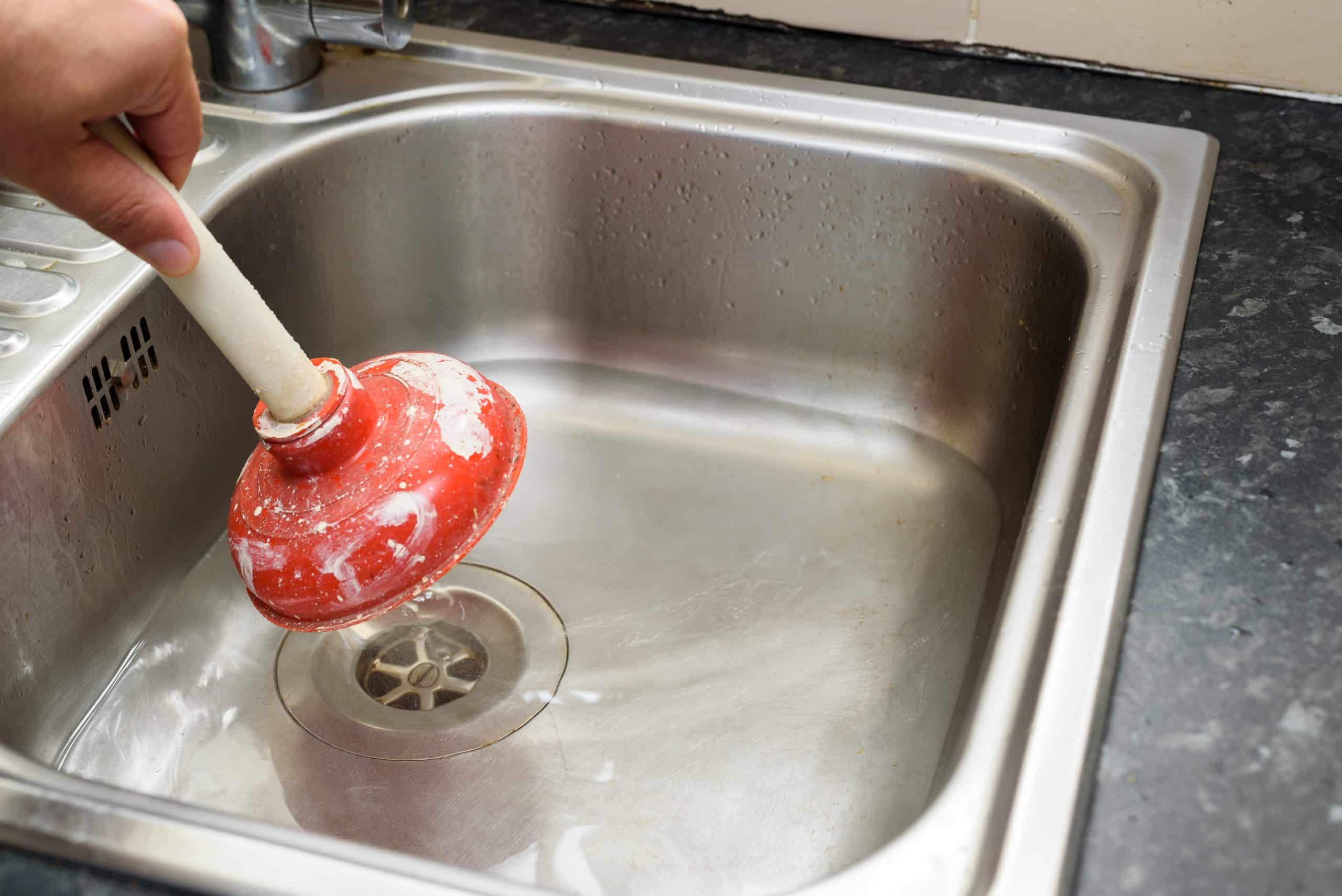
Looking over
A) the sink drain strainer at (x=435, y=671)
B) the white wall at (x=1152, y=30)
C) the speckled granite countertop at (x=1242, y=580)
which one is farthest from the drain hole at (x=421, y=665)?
the white wall at (x=1152, y=30)

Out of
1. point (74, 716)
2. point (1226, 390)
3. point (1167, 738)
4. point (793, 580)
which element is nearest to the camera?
point (1167, 738)

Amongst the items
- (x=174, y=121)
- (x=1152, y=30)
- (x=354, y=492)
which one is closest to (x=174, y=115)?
(x=174, y=121)

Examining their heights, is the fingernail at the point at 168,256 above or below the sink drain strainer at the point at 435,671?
above

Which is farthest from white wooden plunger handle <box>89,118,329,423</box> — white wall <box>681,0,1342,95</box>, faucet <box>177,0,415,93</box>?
white wall <box>681,0,1342,95</box>

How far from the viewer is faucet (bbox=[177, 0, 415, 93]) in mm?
903

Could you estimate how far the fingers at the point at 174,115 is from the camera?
50 centimetres

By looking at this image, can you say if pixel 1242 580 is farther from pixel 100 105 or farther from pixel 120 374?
pixel 120 374

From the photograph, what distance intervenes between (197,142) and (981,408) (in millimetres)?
616

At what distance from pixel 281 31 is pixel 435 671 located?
502 millimetres

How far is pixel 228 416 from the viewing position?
0.90 m

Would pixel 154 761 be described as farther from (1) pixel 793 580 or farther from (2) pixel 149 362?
(1) pixel 793 580

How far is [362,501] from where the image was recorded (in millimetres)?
640

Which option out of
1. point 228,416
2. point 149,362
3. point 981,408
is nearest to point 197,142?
point 149,362

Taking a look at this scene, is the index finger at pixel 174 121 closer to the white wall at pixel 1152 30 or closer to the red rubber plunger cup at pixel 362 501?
the red rubber plunger cup at pixel 362 501
